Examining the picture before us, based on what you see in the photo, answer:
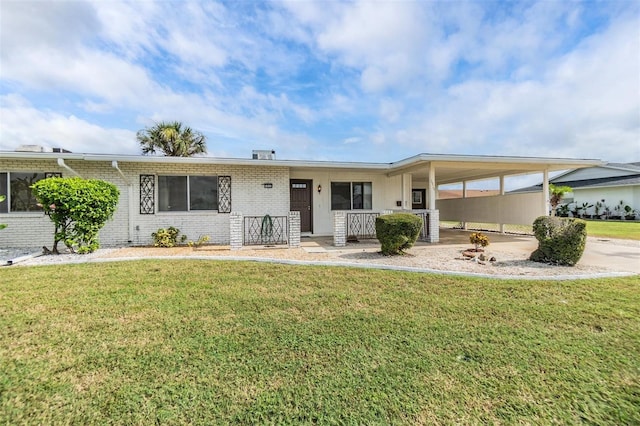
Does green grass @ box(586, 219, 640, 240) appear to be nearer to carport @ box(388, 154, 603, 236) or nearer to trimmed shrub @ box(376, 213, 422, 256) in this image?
carport @ box(388, 154, 603, 236)

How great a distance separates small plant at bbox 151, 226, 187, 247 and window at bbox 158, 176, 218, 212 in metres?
0.75

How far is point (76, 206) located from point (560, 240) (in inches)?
418

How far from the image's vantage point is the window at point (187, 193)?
923 centimetres

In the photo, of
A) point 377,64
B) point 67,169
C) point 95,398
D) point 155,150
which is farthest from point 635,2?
point 155,150

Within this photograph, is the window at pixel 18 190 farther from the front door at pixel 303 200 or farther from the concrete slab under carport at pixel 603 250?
the concrete slab under carport at pixel 603 250

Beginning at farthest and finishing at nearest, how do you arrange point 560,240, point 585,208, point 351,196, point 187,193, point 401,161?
point 585,208
point 351,196
point 401,161
point 187,193
point 560,240

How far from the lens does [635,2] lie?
22.1ft

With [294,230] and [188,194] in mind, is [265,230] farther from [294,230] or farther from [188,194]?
[188,194]

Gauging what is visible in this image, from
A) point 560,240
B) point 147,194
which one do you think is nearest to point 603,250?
point 560,240

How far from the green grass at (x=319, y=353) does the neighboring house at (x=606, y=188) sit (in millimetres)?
23485

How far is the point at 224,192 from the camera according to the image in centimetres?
955

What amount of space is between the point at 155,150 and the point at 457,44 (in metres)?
18.8

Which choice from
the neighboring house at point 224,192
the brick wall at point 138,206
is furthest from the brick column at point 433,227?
the brick wall at point 138,206

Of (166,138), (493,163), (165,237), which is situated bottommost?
(165,237)
